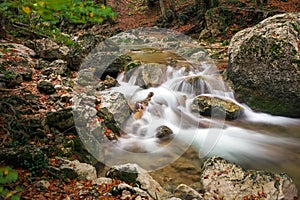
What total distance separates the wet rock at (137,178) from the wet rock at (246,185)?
2.45ft

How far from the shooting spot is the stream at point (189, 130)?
18.0ft

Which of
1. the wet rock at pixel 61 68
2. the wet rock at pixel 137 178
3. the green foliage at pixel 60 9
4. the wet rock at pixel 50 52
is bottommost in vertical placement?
the wet rock at pixel 137 178

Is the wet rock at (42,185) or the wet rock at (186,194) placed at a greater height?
the wet rock at (42,185)

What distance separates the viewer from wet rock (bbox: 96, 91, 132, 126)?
6376 mm

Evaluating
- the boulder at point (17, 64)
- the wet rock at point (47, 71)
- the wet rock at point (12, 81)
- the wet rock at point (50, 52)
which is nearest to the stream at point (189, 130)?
the wet rock at point (50, 52)

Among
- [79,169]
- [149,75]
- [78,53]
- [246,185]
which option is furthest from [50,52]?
[246,185]

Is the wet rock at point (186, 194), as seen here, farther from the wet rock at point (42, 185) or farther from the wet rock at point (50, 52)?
the wet rock at point (50, 52)

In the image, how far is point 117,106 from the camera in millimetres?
6535

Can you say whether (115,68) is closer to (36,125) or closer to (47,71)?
(47,71)

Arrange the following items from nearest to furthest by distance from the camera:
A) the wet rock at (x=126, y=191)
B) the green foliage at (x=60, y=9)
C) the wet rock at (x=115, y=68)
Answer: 1. the green foliage at (x=60, y=9)
2. the wet rock at (x=126, y=191)
3. the wet rock at (x=115, y=68)

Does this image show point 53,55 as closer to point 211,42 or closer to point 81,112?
point 81,112

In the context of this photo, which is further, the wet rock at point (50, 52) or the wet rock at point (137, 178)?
the wet rock at point (50, 52)

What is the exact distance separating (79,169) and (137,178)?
906 millimetres

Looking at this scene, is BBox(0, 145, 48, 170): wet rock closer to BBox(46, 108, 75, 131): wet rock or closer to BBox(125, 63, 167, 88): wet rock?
BBox(46, 108, 75, 131): wet rock
